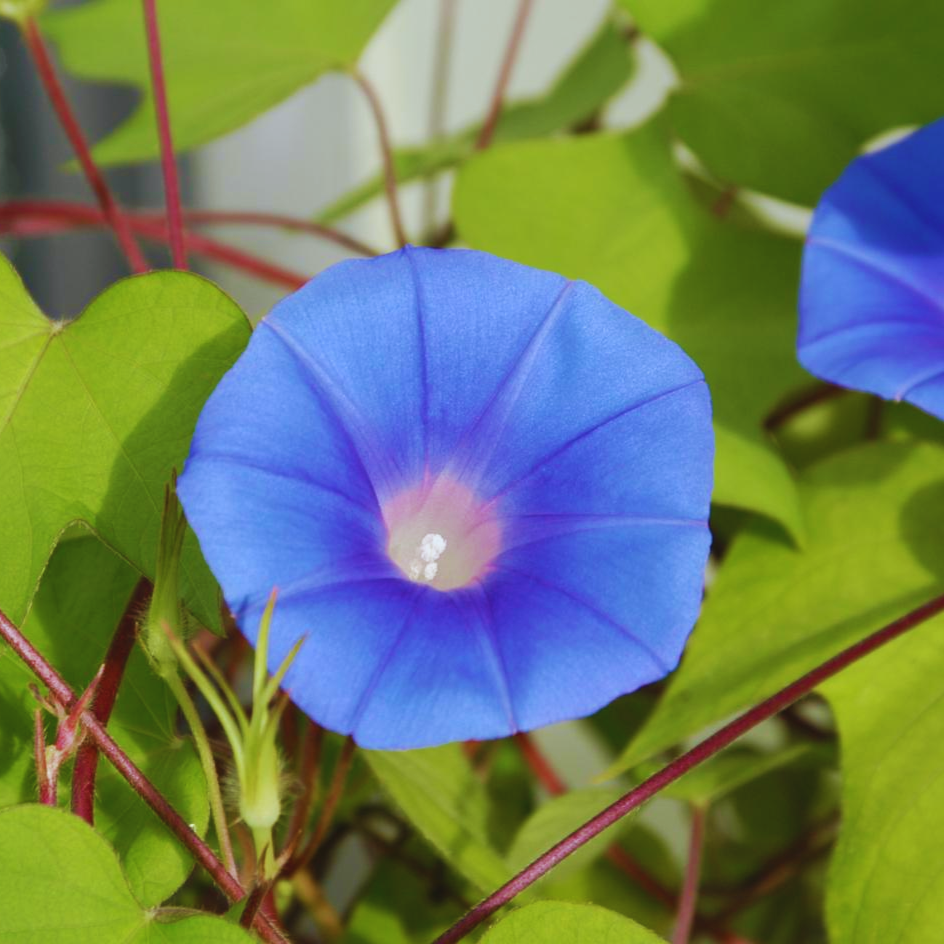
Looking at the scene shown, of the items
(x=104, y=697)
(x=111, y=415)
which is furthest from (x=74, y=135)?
(x=104, y=697)

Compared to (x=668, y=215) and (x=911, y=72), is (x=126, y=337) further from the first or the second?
(x=911, y=72)

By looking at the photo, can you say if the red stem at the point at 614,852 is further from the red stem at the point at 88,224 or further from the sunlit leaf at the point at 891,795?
the red stem at the point at 88,224

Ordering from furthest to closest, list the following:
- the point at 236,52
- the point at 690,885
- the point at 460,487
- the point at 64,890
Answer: the point at 236,52 < the point at 690,885 < the point at 460,487 < the point at 64,890

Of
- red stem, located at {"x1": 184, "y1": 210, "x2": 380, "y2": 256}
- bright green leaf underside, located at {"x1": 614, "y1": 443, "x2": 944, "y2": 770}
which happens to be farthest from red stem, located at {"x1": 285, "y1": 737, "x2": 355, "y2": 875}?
red stem, located at {"x1": 184, "y1": 210, "x2": 380, "y2": 256}

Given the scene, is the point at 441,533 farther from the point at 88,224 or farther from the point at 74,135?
the point at 88,224

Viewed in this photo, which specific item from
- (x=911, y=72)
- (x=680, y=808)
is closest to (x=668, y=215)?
(x=911, y=72)

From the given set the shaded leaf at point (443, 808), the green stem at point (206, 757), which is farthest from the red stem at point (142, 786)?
the shaded leaf at point (443, 808)
